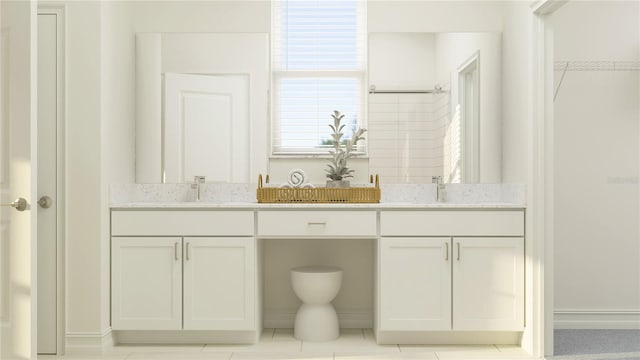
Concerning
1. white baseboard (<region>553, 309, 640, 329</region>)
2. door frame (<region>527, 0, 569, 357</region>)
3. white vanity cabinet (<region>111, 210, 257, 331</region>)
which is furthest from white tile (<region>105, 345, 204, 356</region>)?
white baseboard (<region>553, 309, 640, 329</region>)

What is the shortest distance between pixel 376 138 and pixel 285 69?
72cm

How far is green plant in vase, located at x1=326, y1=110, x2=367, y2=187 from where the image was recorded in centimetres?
393

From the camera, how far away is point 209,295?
3539mm

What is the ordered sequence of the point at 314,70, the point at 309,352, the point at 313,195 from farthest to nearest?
the point at 314,70 → the point at 313,195 → the point at 309,352

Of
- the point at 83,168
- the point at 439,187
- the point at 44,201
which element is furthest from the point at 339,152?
the point at 44,201

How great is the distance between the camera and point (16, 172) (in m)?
2.40

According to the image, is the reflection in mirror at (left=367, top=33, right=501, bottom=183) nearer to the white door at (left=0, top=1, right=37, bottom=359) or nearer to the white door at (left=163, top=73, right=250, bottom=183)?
the white door at (left=163, top=73, right=250, bottom=183)

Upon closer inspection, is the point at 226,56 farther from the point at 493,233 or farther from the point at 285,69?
the point at 493,233

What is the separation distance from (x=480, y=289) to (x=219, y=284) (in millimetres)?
1424

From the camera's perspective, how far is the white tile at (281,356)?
3.37 metres

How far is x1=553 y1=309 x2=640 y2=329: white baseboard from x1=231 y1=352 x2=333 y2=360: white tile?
1.55 meters

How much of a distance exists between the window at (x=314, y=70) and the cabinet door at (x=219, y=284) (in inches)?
31.1

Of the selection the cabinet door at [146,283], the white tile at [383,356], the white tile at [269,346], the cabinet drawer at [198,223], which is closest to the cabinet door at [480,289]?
the white tile at [383,356]

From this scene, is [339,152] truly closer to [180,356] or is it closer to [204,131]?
[204,131]
